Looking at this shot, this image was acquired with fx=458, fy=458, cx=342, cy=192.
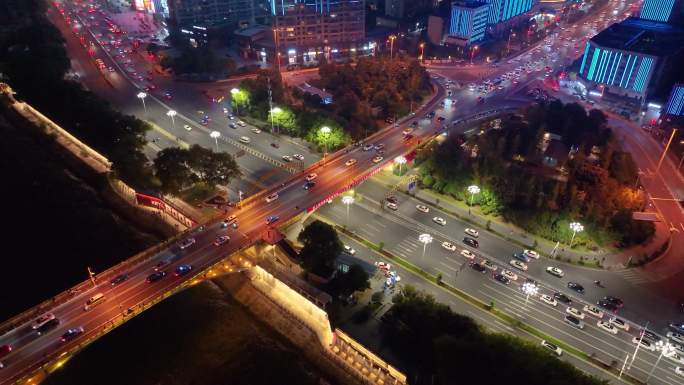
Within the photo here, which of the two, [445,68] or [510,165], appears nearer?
[510,165]

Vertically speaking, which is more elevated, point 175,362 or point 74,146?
point 74,146

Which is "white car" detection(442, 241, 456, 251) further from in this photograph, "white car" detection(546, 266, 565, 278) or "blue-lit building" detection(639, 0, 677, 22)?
"blue-lit building" detection(639, 0, 677, 22)

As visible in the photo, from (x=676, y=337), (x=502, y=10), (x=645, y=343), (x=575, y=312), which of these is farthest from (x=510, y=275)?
(x=502, y=10)

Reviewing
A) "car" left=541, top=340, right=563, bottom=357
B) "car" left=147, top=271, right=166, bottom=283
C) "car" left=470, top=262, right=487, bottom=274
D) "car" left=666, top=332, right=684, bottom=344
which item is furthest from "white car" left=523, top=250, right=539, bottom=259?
"car" left=147, top=271, right=166, bottom=283

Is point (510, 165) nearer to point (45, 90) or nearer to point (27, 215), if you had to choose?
point (27, 215)

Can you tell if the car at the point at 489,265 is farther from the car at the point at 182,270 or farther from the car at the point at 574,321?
the car at the point at 182,270

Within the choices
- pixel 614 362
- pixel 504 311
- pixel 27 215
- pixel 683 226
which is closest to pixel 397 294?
pixel 504 311

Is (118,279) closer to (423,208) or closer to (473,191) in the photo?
(423,208)
